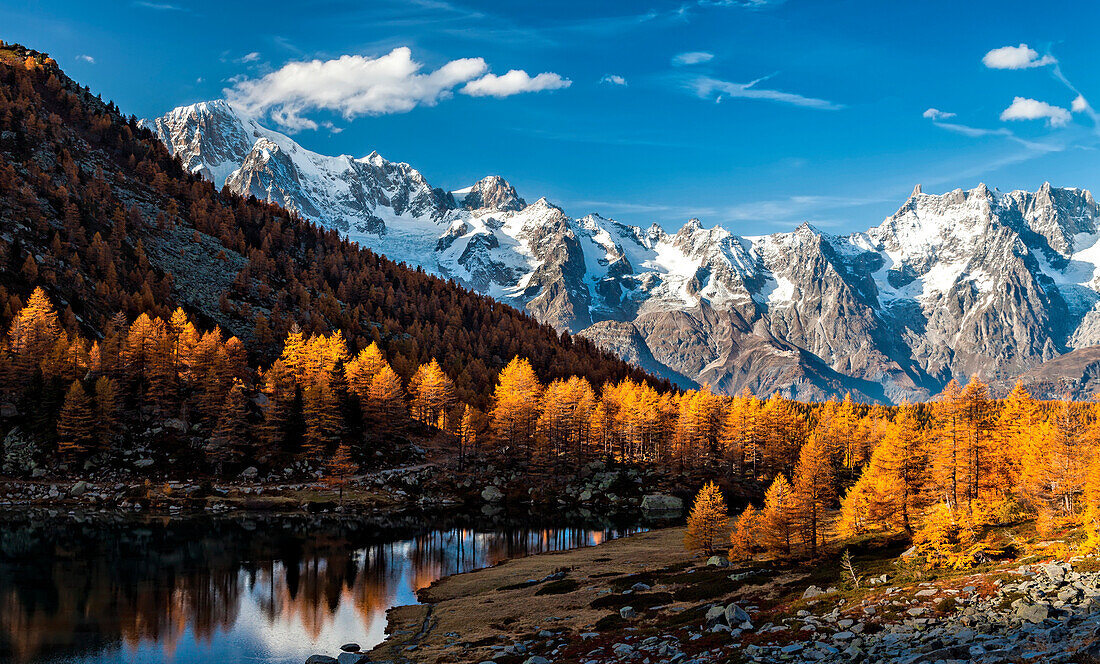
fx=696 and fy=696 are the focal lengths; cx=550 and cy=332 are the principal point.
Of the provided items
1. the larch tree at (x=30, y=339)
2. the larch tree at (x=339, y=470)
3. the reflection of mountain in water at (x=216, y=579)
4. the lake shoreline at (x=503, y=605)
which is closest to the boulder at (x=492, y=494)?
the reflection of mountain in water at (x=216, y=579)

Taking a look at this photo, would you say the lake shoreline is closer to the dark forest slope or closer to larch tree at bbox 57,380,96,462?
larch tree at bbox 57,380,96,462

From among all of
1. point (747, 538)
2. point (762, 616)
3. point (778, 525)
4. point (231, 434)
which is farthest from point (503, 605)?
point (231, 434)

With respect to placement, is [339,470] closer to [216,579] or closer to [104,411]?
[104,411]

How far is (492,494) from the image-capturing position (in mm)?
120375

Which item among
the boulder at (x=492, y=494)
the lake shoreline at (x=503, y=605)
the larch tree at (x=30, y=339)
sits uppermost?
the larch tree at (x=30, y=339)

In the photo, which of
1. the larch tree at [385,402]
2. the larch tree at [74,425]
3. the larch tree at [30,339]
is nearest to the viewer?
the larch tree at [74,425]

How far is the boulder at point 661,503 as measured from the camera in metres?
122

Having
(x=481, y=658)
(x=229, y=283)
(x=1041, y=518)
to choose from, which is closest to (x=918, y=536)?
(x=1041, y=518)

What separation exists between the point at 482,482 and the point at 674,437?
4114 centimetres

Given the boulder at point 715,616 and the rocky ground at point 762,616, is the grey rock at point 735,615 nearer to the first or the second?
the rocky ground at point 762,616

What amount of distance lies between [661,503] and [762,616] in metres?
85.5

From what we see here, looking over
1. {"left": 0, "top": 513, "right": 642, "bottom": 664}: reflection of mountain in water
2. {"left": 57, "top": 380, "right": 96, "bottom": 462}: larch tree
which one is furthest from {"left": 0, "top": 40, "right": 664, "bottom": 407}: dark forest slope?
{"left": 0, "top": 513, "right": 642, "bottom": 664}: reflection of mountain in water

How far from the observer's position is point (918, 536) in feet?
157

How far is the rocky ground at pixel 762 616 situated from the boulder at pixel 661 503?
190ft
